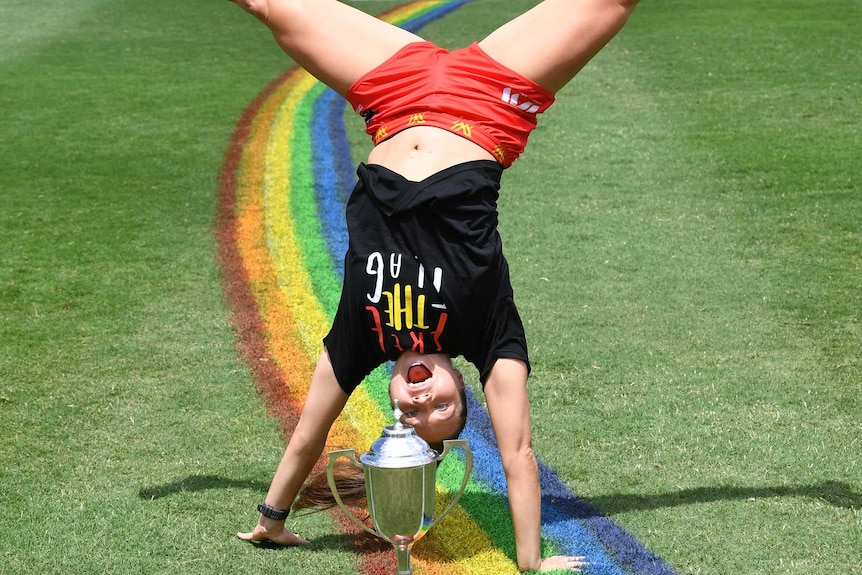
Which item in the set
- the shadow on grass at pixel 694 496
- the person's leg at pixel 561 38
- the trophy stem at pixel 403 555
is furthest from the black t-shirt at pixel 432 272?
the shadow on grass at pixel 694 496

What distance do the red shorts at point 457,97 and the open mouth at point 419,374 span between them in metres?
0.83

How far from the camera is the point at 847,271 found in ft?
23.9

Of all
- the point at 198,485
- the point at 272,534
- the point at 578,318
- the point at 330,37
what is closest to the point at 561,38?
the point at 330,37

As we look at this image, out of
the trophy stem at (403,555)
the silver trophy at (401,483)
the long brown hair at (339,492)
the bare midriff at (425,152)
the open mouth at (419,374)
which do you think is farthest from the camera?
the long brown hair at (339,492)

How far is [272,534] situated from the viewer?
435cm

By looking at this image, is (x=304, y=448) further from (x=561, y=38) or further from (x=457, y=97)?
(x=561, y=38)

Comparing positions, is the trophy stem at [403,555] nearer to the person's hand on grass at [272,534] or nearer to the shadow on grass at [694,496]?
the person's hand on grass at [272,534]

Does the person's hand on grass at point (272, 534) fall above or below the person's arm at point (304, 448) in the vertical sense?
below

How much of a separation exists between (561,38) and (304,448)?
1761 mm

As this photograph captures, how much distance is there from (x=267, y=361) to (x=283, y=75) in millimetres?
8555

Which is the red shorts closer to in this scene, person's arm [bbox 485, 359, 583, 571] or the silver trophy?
person's arm [bbox 485, 359, 583, 571]

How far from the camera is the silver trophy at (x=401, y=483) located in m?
3.75

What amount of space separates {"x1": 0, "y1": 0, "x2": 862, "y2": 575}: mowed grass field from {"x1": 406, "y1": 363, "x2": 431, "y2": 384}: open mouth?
2.46 feet

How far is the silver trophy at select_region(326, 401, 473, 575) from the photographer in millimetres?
3748
